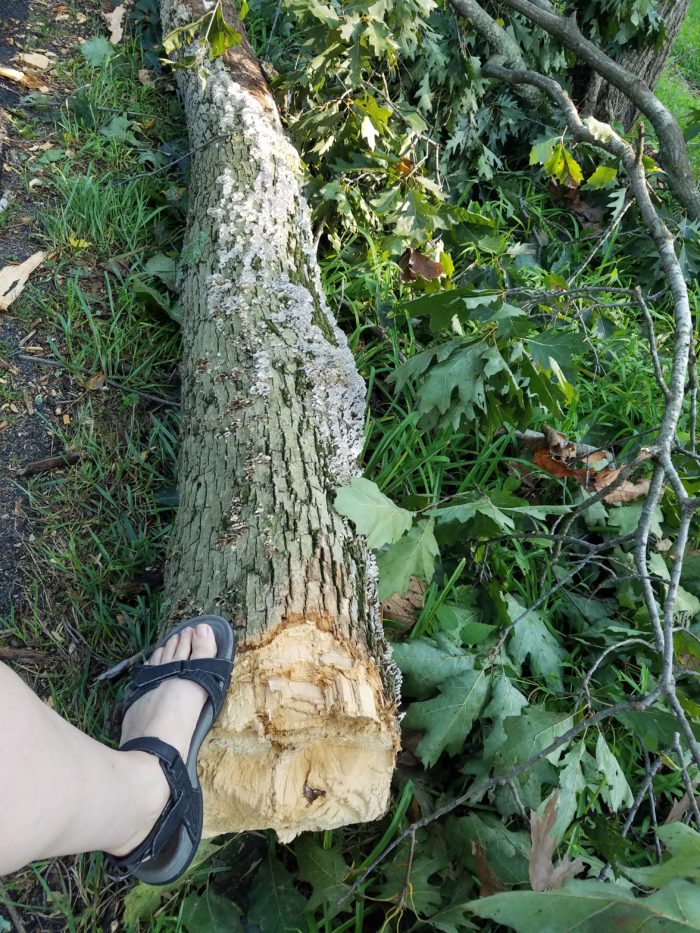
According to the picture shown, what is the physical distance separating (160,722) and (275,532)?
1.71ft

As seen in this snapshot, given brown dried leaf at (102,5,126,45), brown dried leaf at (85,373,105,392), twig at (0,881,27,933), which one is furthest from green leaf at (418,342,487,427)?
brown dried leaf at (102,5,126,45)

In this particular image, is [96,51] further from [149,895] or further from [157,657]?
[149,895]

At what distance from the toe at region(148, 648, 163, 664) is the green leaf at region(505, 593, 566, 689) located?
978 mm

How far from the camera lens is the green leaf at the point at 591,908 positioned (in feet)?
2.08

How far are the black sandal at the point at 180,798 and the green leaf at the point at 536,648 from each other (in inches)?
34.1

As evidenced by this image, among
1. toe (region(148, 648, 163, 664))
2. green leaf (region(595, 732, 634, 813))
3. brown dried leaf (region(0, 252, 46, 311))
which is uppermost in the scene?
green leaf (region(595, 732, 634, 813))

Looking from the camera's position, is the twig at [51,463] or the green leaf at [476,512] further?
the twig at [51,463]

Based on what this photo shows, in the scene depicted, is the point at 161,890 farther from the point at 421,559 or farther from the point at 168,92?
the point at 168,92

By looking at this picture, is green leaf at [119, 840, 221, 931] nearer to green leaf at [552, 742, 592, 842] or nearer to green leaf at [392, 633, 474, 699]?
green leaf at [392, 633, 474, 699]

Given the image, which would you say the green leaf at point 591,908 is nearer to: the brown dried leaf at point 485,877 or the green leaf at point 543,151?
the brown dried leaf at point 485,877

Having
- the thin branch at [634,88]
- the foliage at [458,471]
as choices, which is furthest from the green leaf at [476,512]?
the thin branch at [634,88]

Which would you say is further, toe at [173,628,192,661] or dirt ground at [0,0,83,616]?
dirt ground at [0,0,83,616]

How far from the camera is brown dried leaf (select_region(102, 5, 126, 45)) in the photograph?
3.78 meters

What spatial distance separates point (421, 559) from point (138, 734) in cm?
81
